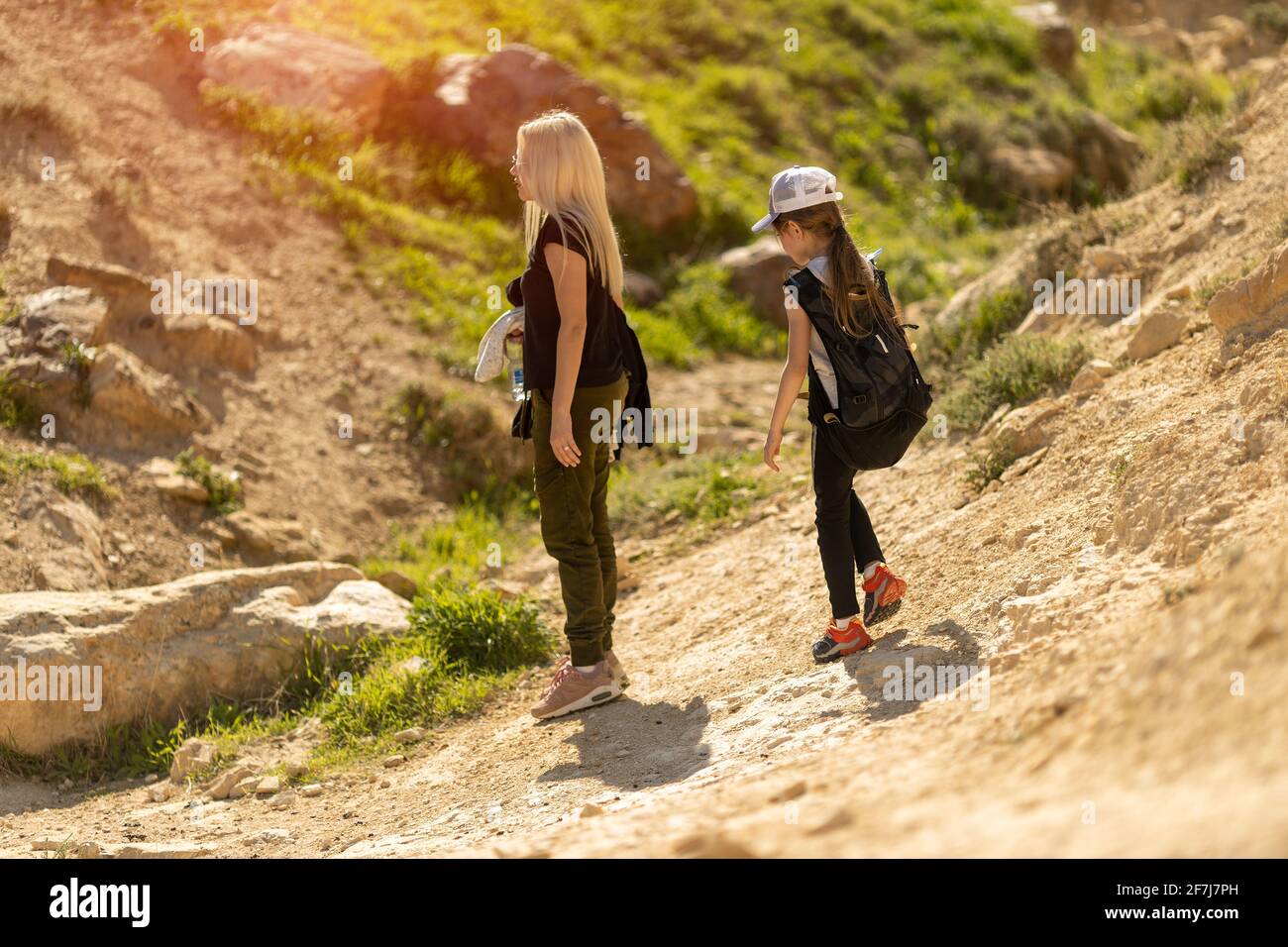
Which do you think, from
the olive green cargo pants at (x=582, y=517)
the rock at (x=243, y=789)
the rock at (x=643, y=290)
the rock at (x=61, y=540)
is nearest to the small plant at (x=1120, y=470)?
the olive green cargo pants at (x=582, y=517)

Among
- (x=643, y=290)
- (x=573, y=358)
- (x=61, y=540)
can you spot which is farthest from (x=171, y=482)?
(x=643, y=290)

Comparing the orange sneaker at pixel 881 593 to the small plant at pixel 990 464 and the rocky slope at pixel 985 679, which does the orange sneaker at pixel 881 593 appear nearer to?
the rocky slope at pixel 985 679

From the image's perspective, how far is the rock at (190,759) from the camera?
5.04 meters

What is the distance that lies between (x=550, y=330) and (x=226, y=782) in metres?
2.23

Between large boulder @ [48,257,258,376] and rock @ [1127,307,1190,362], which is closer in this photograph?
rock @ [1127,307,1190,362]

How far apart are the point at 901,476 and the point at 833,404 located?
201 cm

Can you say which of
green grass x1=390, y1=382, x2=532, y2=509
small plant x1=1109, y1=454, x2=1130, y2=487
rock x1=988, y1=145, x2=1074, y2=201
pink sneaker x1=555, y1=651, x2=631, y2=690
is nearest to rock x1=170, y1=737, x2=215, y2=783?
pink sneaker x1=555, y1=651, x2=631, y2=690

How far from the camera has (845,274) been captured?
13.9 feet

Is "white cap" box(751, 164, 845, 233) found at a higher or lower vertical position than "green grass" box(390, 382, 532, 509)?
higher

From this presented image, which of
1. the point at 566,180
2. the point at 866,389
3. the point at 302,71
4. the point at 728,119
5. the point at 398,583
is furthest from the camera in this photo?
the point at 728,119

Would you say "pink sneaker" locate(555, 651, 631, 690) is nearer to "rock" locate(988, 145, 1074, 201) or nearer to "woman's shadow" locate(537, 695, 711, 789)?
"woman's shadow" locate(537, 695, 711, 789)

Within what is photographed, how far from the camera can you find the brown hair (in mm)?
4223

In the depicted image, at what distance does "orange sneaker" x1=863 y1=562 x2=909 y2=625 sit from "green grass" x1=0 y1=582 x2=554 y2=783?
1.78m

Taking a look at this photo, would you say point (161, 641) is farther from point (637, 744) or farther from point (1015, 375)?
point (1015, 375)
